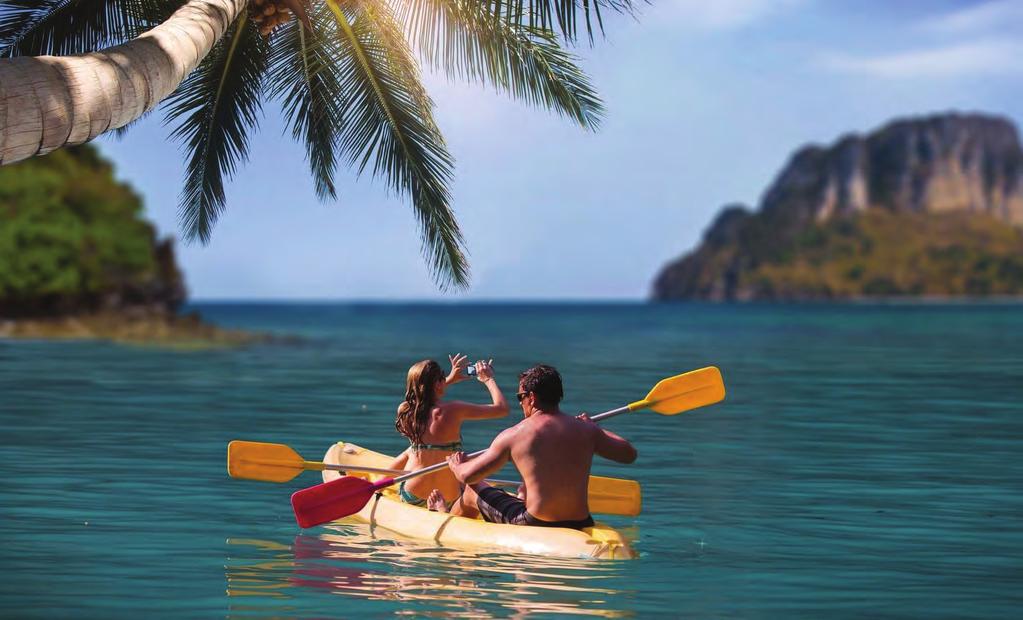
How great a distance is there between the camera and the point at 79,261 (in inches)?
1925

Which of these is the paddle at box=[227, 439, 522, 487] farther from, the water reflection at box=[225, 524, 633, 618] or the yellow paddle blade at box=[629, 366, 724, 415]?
the yellow paddle blade at box=[629, 366, 724, 415]

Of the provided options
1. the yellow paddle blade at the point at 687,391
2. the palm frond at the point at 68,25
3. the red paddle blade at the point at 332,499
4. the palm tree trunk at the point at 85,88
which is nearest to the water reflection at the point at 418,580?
the red paddle blade at the point at 332,499

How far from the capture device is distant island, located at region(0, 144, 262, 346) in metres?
47.3

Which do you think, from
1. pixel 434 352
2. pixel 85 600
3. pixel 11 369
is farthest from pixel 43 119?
pixel 434 352

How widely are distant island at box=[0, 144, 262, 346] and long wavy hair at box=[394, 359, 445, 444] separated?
36.5 meters

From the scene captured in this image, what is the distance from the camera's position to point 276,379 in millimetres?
29781

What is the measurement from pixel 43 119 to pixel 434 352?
42.5m

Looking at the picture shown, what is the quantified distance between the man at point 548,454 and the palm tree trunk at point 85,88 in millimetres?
3140

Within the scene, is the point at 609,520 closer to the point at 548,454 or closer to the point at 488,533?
the point at 488,533

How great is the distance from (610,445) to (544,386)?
0.64 m

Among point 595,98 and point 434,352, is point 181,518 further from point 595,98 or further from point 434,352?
point 434,352

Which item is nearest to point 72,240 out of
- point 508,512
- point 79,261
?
point 79,261

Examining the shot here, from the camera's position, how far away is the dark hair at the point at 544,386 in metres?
8.85

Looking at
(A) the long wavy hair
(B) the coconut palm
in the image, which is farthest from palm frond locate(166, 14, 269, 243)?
(A) the long wavy hair
